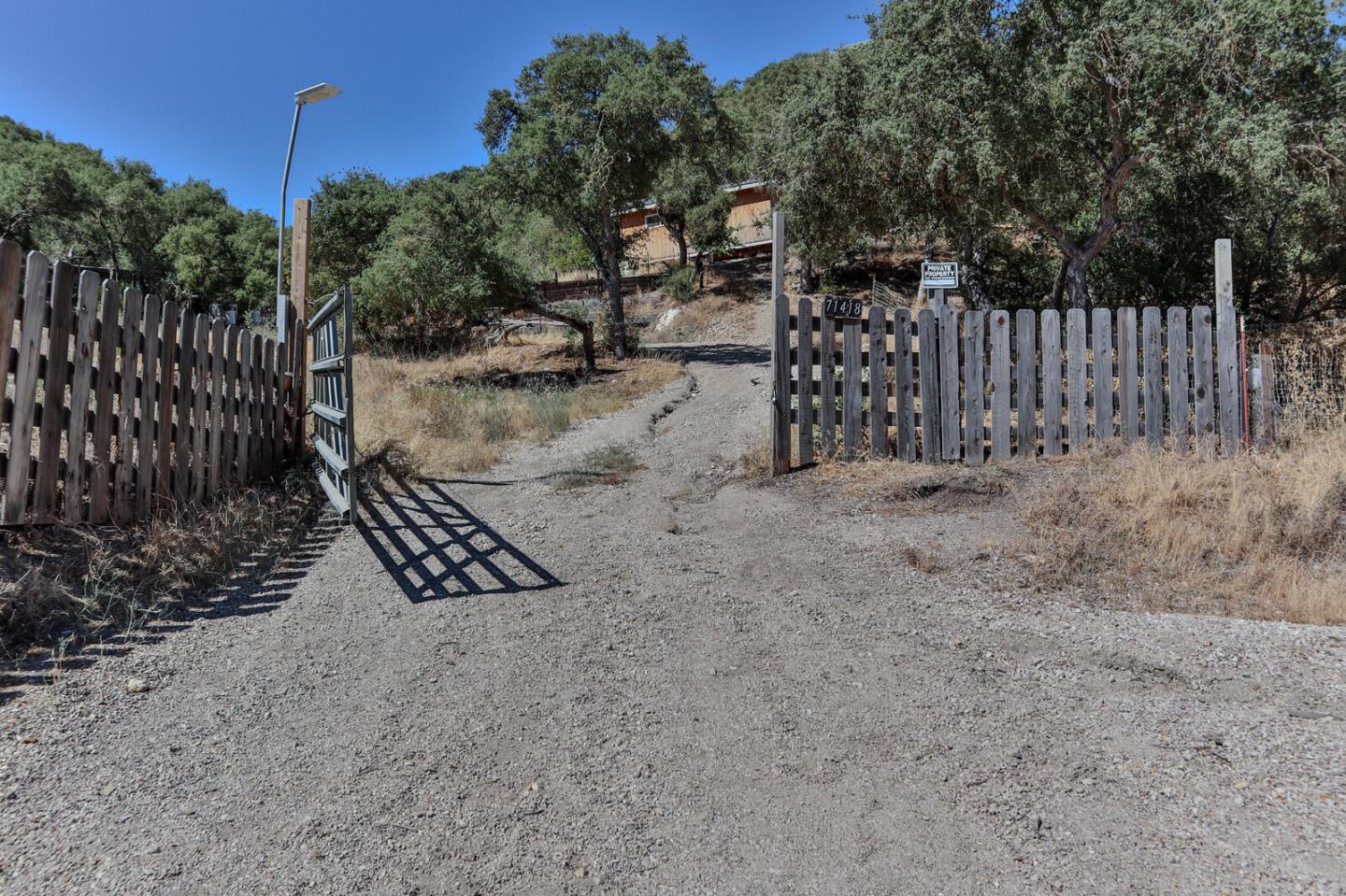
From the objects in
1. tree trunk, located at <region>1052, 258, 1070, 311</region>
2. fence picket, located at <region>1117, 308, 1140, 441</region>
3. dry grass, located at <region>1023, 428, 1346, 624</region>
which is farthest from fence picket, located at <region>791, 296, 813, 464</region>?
tree trunk, located at <region>1052, 258, 1070, 311</region>

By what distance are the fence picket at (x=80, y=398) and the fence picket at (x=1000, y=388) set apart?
742 cm

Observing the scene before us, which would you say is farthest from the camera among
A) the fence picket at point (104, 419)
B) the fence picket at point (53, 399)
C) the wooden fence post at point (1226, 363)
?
the wooden fence post at point (1226, 363)

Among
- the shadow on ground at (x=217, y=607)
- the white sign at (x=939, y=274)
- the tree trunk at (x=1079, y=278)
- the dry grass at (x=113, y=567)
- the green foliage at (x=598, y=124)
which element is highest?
the green foliage at (x=598, y=124)

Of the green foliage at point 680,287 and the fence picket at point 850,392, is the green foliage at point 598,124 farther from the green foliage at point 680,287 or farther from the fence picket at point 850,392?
the green foliage at point 680,287

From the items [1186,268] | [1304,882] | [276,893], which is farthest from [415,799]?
[1186,268]

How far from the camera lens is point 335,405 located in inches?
278

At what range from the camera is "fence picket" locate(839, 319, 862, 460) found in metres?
7.82

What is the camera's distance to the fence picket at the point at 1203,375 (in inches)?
313

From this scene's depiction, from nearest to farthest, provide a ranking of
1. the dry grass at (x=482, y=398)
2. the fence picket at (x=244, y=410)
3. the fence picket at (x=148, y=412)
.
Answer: the fence picket at (x=148, y=412) < the fence picket at (x=244, y=410) < the dry grass at (x=482, y=398)

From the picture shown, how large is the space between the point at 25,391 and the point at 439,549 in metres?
2.63

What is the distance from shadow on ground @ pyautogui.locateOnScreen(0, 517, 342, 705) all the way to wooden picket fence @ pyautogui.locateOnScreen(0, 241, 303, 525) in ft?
2.78

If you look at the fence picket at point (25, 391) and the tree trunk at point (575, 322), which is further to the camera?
the tree trunk at point (575, 322)

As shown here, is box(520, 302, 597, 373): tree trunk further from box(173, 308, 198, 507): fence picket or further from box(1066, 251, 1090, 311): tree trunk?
box(173, 308, 198, 507): fence picket

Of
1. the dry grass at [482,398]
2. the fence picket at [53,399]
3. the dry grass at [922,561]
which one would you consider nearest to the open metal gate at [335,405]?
the dry grass at [482,398]
